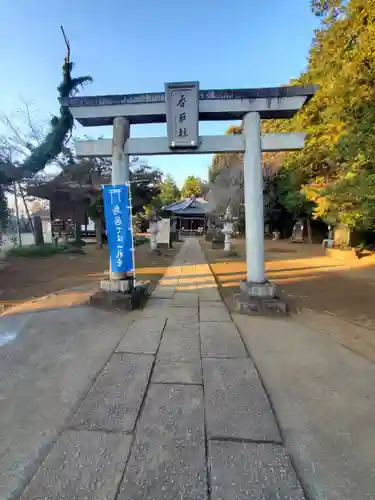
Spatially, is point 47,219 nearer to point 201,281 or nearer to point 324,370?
point 201,281

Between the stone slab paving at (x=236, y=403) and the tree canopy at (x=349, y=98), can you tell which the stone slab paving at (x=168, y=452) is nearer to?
the stone slab paving at (x=236, y=403)

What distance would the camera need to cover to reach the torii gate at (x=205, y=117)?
4777 millimetres

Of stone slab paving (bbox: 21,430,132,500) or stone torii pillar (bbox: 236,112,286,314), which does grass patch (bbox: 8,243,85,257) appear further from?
stone slab paving (bbox: 21,430,132,500)

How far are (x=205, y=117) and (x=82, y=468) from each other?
5.04 meters

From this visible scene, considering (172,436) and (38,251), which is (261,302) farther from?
(38,251)

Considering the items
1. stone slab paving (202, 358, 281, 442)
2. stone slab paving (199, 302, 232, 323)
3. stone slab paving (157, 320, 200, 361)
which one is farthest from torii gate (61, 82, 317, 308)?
stone slab paving (202, 358, 281, 442)

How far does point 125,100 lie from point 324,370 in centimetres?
477

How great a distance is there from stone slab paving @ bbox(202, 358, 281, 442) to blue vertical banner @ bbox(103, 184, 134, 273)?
2.52m

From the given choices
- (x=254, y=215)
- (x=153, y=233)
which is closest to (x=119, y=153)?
(x=254, y=215)

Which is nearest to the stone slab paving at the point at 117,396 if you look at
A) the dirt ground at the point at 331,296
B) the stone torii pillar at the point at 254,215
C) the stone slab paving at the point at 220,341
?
the stone slab paving at the point at 220,341

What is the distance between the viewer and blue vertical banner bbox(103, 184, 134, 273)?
4.84 m

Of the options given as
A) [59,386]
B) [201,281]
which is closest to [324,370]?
[59,386]

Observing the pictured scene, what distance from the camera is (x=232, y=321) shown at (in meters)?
4.21

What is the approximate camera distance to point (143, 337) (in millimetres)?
3543
